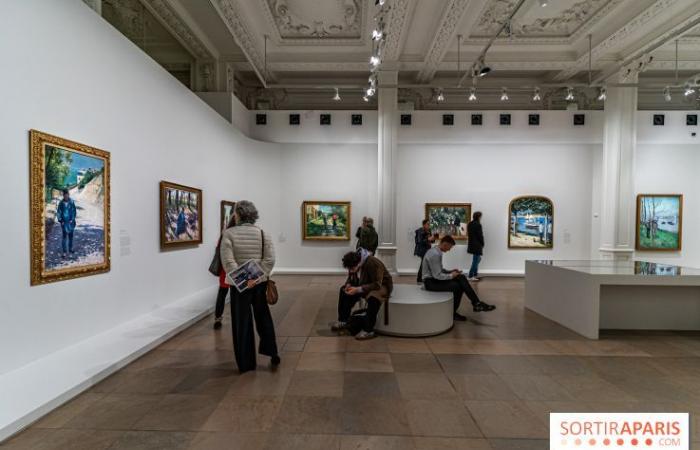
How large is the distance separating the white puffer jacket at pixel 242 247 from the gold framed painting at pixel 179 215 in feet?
10.3

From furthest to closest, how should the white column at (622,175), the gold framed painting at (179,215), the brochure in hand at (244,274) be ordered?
the white column at (622,175) < the gold framed painting at (179,215) < the brochure in hand at (244,274)

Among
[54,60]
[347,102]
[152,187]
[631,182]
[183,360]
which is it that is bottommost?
[183,360]

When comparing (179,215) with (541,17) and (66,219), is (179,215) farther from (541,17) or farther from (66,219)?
(541,17)

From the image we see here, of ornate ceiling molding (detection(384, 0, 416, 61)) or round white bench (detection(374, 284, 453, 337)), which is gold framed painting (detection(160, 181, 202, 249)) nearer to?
round white bench (detection(374, 284, 453, 337))

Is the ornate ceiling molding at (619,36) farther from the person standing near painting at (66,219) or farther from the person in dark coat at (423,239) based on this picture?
the person standing near painting at (66,219)

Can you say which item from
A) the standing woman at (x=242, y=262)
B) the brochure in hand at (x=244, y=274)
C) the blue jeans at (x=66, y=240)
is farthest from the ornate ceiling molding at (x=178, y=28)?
the brochure in hand at (x=244, y=274)

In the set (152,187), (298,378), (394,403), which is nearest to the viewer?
(394,403)

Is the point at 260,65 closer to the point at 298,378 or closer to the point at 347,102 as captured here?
the point at 347,102

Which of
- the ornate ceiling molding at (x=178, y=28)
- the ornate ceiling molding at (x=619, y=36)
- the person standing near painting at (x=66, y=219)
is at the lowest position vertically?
the person standing near painting at (x=66, y=219)

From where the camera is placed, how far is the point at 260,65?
1078 centimetres

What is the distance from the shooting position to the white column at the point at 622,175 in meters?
10.5

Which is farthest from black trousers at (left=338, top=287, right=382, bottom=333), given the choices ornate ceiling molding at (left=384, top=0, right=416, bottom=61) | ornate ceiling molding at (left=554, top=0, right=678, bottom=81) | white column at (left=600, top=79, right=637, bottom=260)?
ornate ceiling molding at (left=554, top=0, right=678, bottom=81)

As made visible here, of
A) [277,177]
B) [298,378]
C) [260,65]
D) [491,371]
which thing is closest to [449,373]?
[491,371]

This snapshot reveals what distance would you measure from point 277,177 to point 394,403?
31.1 feet
